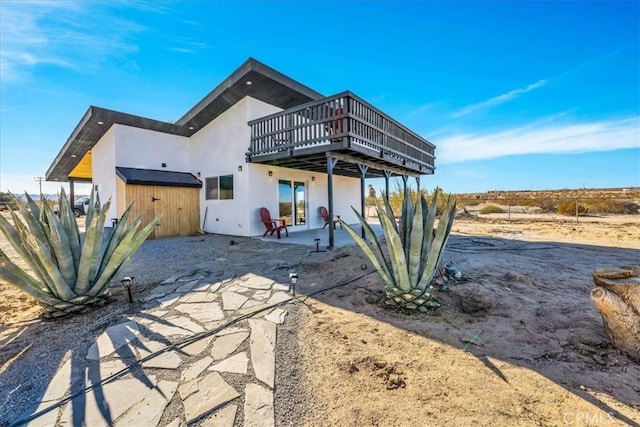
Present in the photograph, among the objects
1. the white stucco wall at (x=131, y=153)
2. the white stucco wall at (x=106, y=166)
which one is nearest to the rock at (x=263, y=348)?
the white stucco wall at (x=106, y=166)

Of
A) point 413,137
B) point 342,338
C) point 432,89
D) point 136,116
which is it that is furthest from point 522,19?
point 136,116

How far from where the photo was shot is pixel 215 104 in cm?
930

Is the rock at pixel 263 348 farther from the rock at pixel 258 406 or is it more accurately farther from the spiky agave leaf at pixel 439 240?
the spiky agave leaf at pixel 439 240

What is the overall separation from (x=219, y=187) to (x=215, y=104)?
2921mm

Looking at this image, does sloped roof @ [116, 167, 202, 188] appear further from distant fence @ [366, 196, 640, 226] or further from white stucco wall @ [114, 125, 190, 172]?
distant fence @ [366, 196, 640, 226]

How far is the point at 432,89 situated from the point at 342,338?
13.8m

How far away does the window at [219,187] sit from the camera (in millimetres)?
9688

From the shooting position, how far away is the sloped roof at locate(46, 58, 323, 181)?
822 cm

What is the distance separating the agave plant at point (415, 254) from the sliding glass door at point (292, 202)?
728cm

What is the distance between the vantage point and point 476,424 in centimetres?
148

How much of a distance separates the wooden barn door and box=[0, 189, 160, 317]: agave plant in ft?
19.9

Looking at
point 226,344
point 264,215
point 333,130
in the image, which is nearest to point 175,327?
point 226,344

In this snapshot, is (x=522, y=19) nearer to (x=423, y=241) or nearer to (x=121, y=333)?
(x=423, y=241)

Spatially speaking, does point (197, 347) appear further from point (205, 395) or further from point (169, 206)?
point (169, 206)
